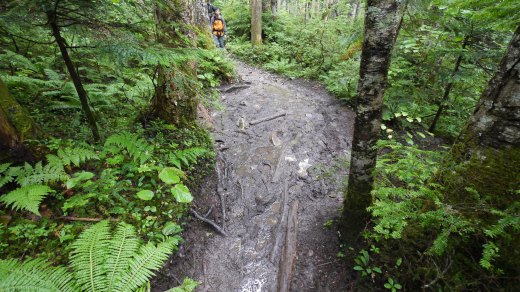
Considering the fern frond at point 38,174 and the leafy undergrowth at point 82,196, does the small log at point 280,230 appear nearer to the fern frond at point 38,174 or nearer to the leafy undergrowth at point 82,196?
the leafy undergrowth at point 82,196

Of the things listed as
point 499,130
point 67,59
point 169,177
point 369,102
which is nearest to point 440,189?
point 499,130

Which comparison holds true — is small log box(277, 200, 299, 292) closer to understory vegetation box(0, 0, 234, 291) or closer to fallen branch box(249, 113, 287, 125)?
understory vegetation box(0, 0, 234, 291)

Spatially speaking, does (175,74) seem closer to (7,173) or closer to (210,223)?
(7,173)

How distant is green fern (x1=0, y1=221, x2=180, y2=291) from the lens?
2086mm

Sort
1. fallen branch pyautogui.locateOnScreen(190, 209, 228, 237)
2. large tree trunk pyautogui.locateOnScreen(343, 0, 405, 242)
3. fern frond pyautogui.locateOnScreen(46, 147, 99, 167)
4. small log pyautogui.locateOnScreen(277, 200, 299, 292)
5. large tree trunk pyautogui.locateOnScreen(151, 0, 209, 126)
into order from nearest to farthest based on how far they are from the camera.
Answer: large tree trunk pyautogui.locateOnScreen(343, 0, 405, 242) → fern frond pyautogui.locateOnScreen(46, 147, 99, 167) → small log pyautogui.locateOnScreen(277, 200, 299, 292) → fallen branch pyautogui.locateOnScreen(190, 209, 228, 237) → large tree trunk pyautogui.locateOnScreen(151, 0, 209, 126)

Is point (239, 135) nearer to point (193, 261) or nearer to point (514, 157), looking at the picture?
point (193, 261)

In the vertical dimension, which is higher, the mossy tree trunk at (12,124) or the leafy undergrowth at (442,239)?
the mossy tree trunk at (12,124)

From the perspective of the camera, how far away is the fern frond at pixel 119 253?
235 cm

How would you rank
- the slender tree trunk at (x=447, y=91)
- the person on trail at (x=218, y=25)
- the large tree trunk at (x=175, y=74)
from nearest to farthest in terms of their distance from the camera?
the large tree trunk at (x=175, y=74), the slender tree trunk at (x=447, y=91), the person on trail at (x=218, y=25)

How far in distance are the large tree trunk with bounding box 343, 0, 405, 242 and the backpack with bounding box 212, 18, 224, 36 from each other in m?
10.8

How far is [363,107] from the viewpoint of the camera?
9.88ft

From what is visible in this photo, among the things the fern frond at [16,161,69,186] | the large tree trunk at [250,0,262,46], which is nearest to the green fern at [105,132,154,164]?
the fern frond at [16,161,69,186]

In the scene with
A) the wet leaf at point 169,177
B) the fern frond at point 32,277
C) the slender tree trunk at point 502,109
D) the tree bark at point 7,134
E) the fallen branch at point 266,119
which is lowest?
the fallen branch at point 266,119

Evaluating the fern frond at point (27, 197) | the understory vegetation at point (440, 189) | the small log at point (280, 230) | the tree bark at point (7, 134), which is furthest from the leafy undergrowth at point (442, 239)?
the tree bark at point (7, 134)
